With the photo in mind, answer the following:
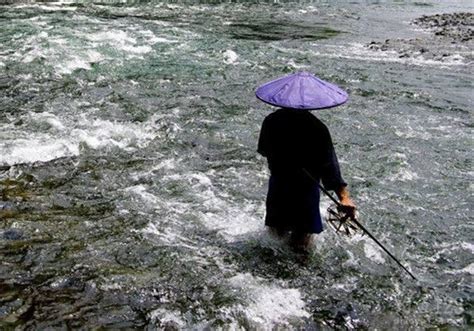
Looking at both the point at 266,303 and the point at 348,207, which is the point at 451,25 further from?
the point at 266,303

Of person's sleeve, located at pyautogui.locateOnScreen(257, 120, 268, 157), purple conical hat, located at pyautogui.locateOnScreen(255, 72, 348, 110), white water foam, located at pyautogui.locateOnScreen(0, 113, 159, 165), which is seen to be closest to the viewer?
purple conical hat, located at pyautogui.locateOnScreen(255, 72, 348, 110)

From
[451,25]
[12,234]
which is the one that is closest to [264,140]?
[12,234]

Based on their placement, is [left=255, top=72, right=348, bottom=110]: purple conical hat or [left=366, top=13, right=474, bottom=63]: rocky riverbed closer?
[left=255, top=72, right=348, bottom=110]: purple conical hat

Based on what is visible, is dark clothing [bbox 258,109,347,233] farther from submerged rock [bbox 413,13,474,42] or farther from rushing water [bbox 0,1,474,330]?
submerged rock [bbox 413,13,474,42]

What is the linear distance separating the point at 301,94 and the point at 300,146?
1.68 feet

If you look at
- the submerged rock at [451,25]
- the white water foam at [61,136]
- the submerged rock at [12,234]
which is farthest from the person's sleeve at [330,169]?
the submerged rock at [451,25]

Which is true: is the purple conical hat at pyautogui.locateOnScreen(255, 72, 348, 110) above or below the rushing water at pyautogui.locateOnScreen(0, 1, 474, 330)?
above

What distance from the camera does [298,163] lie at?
529cm

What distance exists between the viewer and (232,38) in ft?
68.3

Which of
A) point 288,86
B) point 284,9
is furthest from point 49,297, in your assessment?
point 284,9

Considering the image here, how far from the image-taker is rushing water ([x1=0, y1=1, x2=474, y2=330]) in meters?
5.05

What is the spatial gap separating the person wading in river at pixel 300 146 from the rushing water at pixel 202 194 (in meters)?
0.82

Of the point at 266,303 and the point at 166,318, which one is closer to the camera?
the point at 166,318

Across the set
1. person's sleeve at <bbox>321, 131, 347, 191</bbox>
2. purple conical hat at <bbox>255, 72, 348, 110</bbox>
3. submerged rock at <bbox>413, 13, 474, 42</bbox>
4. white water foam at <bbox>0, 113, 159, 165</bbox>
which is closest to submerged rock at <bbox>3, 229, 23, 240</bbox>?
white water foam at <bbox>0, 113, 159, 165</bbox>
